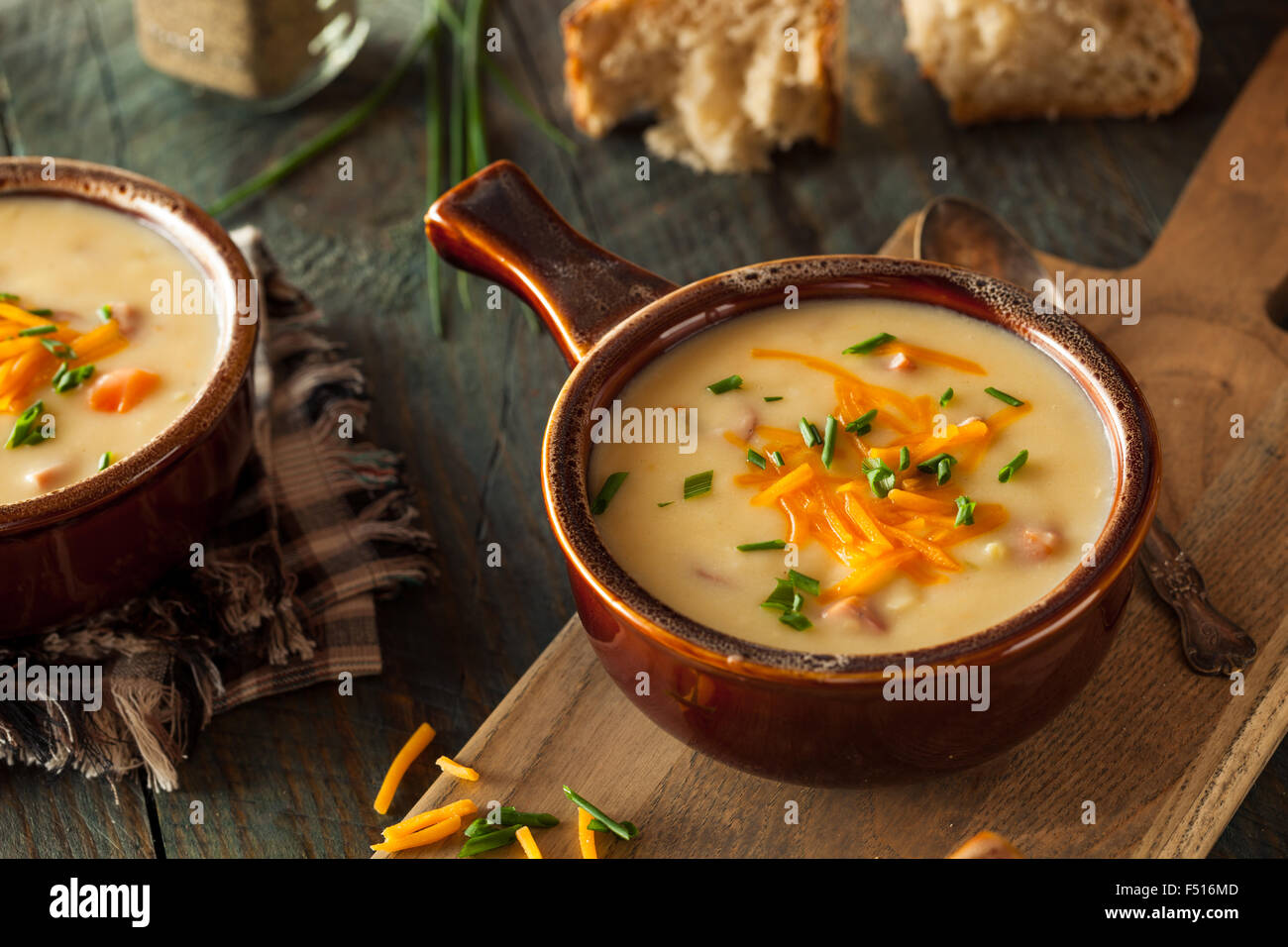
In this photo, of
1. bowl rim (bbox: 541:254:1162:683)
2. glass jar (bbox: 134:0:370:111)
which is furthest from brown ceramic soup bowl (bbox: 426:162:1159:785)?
glass jar (bbox: 134:0:370:111)

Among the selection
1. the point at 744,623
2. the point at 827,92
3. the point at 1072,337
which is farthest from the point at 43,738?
the point at 827,92

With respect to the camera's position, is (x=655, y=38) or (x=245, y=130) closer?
(x=655, y=38)

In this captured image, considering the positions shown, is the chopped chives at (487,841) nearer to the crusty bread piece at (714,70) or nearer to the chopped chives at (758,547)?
the chopped chives at (758,547)

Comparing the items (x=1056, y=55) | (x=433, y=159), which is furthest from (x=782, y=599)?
(x=1056, y=55)

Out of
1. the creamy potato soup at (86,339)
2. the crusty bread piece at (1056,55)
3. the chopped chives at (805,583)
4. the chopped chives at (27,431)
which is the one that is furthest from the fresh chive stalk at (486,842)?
the crusty bread piece at (1056,55)

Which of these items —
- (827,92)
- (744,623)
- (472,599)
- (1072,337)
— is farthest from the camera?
(827,92)

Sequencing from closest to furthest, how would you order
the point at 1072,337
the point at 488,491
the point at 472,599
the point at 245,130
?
the point at 1072,337 → the point at 472,599 → the point at 488,491 → the point at 245,130

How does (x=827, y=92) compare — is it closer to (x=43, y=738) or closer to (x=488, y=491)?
(x=488, y=491)

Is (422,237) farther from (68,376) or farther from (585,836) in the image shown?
(585,836)
